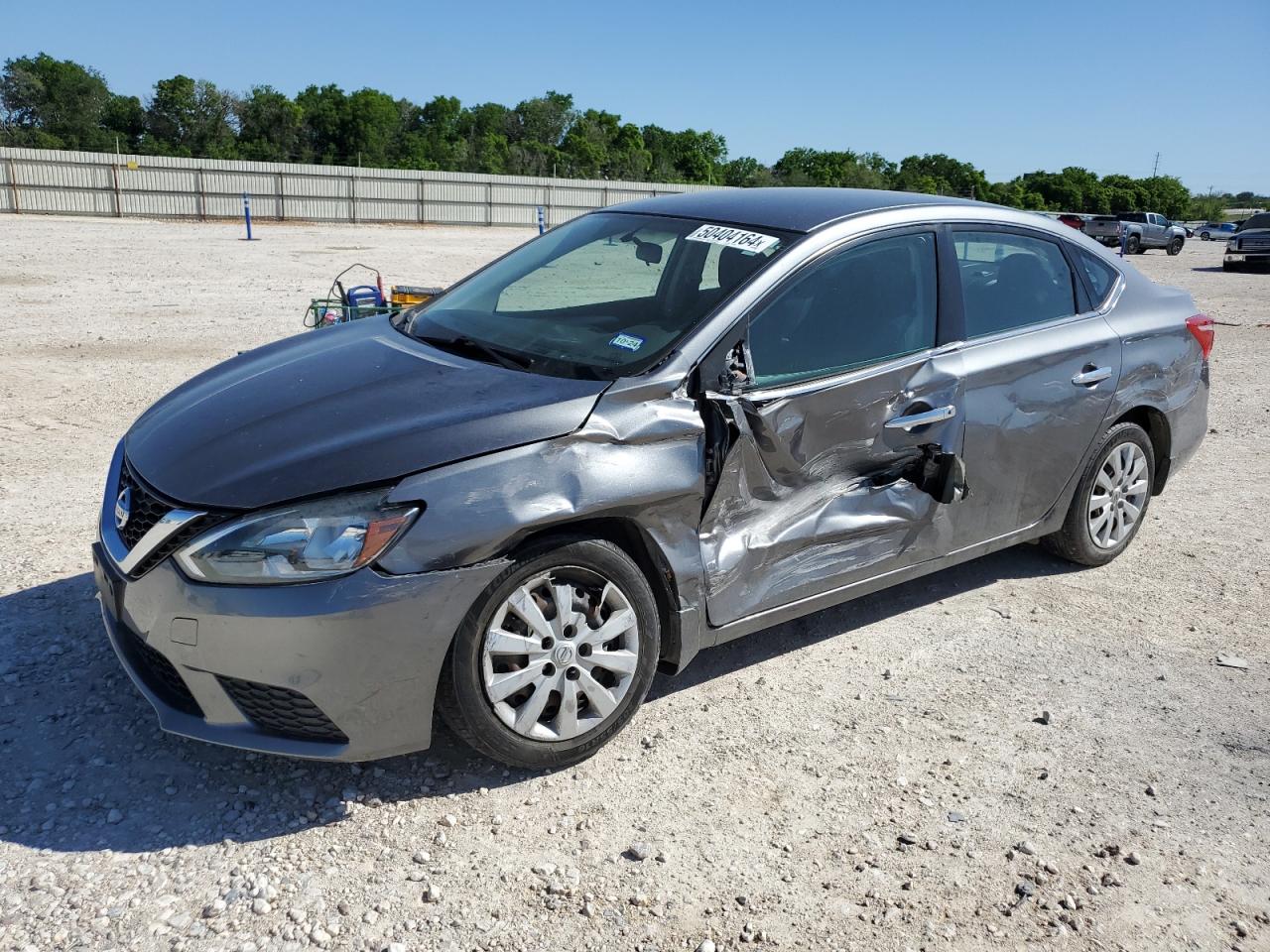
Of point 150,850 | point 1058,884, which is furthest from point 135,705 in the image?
point 1058,884

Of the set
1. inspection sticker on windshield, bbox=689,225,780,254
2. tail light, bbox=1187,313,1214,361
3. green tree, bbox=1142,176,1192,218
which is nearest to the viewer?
inspection sticker on windshield, bbox=689,225,780,254

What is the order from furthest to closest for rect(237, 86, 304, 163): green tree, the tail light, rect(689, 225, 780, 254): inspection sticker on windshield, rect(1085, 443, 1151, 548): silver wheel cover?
rect(237, 86, 304, 163): green tree
the tail light
rect(1085, 443, 1151, 548): silver wheel cover
rect(689, 225, 780, 254): inspection sticker on windshield

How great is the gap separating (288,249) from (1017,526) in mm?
24744

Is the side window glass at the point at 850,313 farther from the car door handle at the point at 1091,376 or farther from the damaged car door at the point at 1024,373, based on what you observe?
the car door handle at the point at 1091,376

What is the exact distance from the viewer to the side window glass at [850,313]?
3766 mm

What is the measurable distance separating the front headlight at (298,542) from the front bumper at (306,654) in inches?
1.6

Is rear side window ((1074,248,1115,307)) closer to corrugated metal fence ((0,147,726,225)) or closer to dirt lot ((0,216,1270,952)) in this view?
dirt lot ((0,216,1270,952))

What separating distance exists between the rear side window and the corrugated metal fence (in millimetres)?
41238

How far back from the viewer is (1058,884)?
2986mm

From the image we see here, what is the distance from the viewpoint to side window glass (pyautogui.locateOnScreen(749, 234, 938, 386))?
3.77 m

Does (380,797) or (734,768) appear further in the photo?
(734,768)

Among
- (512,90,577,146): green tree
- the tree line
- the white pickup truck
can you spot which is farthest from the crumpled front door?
(512,90,577,146): green tree

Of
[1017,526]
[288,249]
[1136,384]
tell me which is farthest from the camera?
[288,249]

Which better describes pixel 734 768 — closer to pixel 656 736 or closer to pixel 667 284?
pixel 656 736
